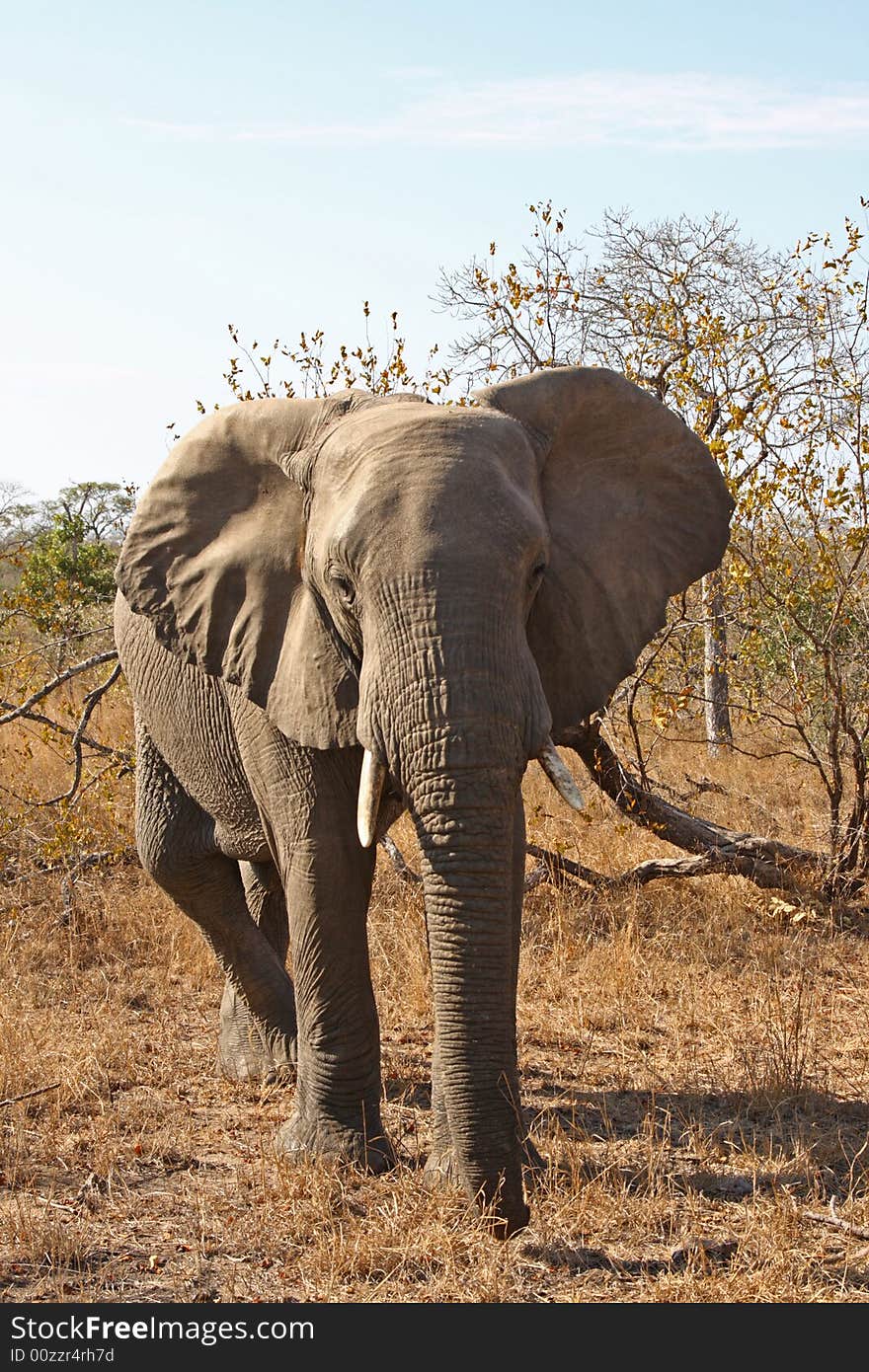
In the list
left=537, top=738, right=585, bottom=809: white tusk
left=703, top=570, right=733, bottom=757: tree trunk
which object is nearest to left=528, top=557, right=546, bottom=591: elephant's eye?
left=537, top=738, right=585, bottom=809: white tusk

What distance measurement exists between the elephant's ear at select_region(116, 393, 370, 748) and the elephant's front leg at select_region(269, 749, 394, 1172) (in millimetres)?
310

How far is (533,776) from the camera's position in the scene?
11172mm

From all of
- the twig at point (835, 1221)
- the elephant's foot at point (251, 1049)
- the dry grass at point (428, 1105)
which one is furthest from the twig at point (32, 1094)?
the twig at point (835, 1221)

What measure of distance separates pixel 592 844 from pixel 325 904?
4.81 m

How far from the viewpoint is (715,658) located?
10.3 m

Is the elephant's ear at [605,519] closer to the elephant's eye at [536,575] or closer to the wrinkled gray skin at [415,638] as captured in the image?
the wrinkled gray skin at [415,638]

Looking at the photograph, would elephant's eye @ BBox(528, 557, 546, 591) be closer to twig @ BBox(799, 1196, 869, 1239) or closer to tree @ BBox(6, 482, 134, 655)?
twig @ BBox(799, 1196, 869, 1239)

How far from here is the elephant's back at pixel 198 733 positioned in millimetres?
5809

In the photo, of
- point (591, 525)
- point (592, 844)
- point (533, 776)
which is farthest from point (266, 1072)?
point (533, 776)

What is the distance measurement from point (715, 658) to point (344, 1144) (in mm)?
5962

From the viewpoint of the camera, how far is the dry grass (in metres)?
4.24

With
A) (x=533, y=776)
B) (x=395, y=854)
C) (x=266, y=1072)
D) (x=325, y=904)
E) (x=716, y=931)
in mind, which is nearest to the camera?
(x=325, y=904)
